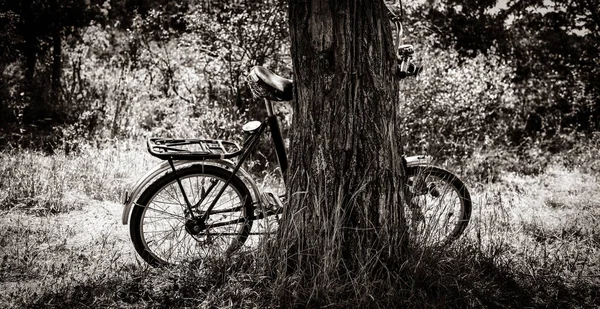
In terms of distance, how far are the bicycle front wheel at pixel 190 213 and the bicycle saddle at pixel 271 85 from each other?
638mm

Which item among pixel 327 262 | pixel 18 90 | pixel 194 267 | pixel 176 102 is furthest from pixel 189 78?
pixel 327 262

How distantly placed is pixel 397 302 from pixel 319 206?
69 cm

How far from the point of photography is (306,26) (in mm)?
3236

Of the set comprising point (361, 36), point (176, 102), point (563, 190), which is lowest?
point (563, 190)

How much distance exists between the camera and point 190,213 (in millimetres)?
3949

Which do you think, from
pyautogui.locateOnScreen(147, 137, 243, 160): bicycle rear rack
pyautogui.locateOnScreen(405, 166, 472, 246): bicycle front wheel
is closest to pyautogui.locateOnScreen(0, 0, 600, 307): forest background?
pyautogui.locateOnScreen(405, 166, 472, 246): bicycle front wheel

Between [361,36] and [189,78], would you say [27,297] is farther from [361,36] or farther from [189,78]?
[189,78]

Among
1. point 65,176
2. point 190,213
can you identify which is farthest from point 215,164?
point 65,176

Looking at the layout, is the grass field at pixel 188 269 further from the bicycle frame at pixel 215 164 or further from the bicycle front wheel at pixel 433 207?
the bicycle frame at pixel 215 164

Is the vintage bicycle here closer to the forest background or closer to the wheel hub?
the wheel hub

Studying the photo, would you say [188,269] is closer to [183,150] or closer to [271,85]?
[183,150]

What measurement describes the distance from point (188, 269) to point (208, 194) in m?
0.69

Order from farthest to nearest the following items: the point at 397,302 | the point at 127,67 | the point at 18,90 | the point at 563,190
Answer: the point at 127,67 < the point at 18,90 < the point at 563,190 < the point at 397,302

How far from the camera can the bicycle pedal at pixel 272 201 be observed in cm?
396
